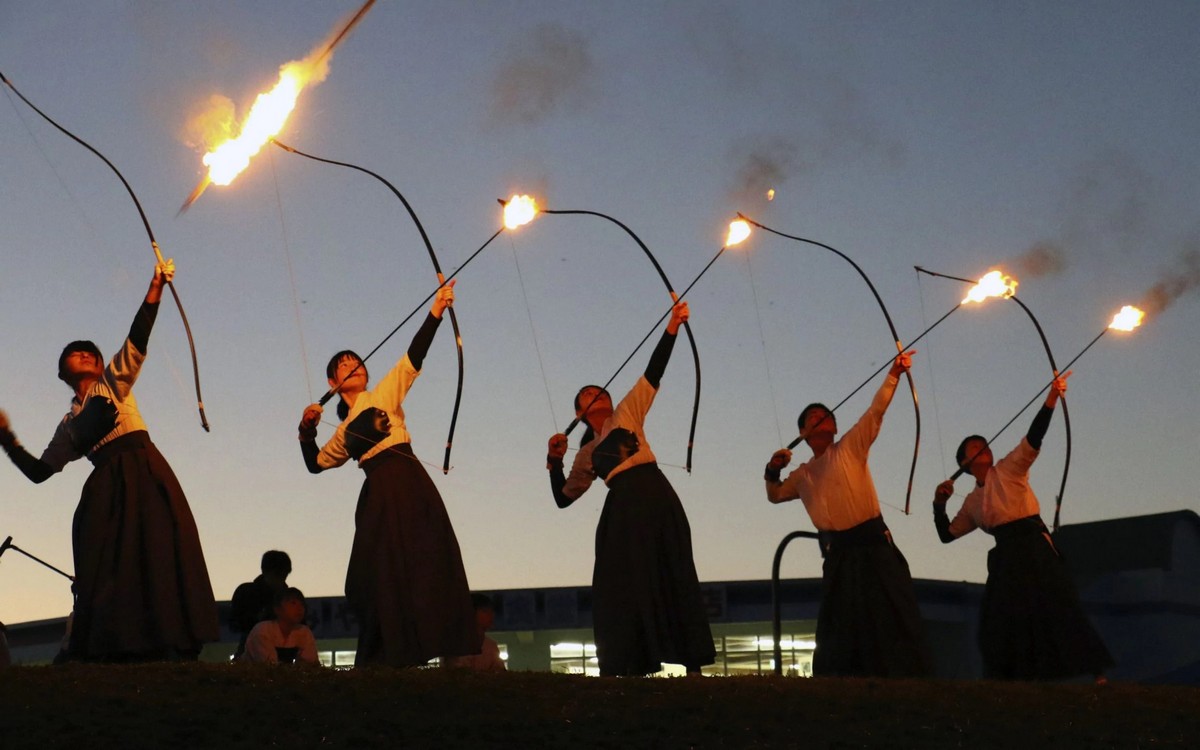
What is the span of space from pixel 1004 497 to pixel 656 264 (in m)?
2.93

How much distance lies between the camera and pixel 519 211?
10531 mm

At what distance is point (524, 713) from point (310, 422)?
2.74 metres

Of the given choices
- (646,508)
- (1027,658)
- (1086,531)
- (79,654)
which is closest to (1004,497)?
(1027,658)

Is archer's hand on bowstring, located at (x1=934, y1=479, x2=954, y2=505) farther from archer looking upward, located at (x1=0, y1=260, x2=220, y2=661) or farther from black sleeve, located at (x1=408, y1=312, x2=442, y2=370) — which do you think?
archer looking upward, located at (x1=0, y1=260, x2=220, y2=661)

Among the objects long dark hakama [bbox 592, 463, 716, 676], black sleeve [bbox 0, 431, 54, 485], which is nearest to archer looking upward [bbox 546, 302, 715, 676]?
long dark hakama [bbox 592, 463, 716, 676]

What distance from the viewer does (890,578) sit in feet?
31.8

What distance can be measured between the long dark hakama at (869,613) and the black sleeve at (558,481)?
67.4 inches

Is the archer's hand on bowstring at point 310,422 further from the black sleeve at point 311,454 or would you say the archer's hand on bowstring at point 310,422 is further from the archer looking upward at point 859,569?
the archer looking upward at point 859,569

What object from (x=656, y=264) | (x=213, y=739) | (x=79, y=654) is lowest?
(x=213, y=739)

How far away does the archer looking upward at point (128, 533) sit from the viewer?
26.0 feet

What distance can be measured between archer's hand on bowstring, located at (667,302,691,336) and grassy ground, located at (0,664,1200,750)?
108 inches

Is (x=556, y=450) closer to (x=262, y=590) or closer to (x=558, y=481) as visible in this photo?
(x=558, y=481)

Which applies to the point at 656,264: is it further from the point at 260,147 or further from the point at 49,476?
the point at 49,476

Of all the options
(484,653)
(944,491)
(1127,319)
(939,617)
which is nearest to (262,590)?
(484,653)
